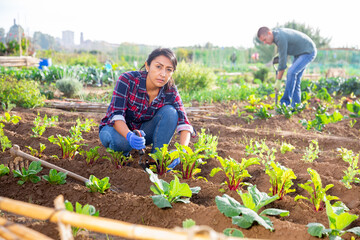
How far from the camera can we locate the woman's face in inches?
104

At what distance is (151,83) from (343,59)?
947 inches

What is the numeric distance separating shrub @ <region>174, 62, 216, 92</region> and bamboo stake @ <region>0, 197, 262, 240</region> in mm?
7298

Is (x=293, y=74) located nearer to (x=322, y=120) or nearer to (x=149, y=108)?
(x=322, y=120)

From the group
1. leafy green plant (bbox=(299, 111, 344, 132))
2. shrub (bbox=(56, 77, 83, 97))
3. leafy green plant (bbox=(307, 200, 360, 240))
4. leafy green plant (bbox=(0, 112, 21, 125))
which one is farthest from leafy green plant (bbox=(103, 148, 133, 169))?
shrub (bbox=(56, 77, 83, 97))

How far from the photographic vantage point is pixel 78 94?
7660 mm

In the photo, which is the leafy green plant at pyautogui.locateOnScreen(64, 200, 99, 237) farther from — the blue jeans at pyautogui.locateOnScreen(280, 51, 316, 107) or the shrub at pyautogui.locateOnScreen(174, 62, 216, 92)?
the shrub at pyautogui.locateOnScreen(174, 62, 216, 92)

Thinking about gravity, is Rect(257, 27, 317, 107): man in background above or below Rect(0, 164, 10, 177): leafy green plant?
above

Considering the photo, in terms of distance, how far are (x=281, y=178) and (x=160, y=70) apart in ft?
4.13

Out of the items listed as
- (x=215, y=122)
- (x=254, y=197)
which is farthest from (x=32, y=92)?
(x=254, y=197)

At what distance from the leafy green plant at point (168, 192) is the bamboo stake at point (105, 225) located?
945mm

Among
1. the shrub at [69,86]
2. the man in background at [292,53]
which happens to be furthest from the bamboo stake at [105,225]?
the shrub at [69,86]

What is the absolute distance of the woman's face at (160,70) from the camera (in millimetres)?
2643

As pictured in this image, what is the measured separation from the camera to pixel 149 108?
9.69ft

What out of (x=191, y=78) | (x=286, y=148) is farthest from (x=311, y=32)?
(x=286, y=148)
